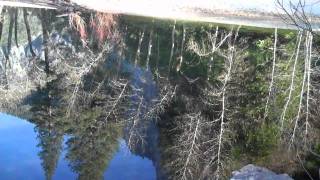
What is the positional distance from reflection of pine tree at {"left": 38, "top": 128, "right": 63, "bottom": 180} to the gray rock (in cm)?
710

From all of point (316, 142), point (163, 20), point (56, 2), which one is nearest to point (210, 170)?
point (316, 142)

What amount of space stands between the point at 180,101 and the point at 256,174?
7.09 metres

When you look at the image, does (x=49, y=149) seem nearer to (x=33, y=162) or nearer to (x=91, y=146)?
(x=33, y=162)

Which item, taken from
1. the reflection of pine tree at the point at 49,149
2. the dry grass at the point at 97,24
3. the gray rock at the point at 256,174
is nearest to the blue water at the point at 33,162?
the reflection of pine tree at the point at 49,149

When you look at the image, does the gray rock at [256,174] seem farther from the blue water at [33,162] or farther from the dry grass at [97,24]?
the dry grass at [97,24]

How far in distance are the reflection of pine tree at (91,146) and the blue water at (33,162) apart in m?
0.29

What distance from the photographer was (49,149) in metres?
21.9

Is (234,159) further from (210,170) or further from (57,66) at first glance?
(57,66)

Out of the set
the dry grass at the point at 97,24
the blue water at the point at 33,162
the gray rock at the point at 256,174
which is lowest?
the blue water at the point at 33,162

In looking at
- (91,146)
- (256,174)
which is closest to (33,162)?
(91,146)

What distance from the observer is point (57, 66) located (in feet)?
110

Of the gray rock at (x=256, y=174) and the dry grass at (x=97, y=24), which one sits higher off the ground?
the dry grass at (x=97, y=24)

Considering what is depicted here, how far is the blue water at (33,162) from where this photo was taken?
20641 mm

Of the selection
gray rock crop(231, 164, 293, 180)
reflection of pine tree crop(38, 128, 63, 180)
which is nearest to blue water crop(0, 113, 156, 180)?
reflection of pine tree crop(38, 128, 63, 180)
